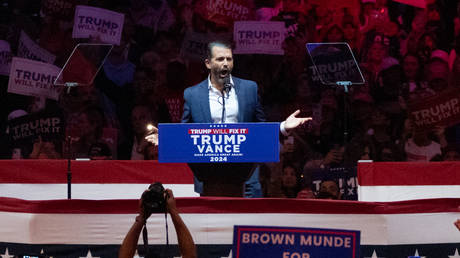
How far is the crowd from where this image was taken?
7875mm

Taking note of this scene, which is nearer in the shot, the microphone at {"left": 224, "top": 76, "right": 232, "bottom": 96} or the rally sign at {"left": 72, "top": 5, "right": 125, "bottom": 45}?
the microphone at {"left": 224, "top": 76, "right": 232, "bottom": 96}

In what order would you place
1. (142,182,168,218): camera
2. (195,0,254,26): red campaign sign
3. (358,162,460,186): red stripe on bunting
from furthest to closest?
1. (195,0,254,26): red campaign sign
2. (358,162,460,186): red stripe on bunting
3. (142,182,168,218): camera

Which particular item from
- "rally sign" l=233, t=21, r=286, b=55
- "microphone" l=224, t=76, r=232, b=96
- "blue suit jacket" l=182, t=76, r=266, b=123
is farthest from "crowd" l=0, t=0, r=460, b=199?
"microphone" l=224, t=76, r=232, b=96

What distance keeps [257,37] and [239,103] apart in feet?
13.7

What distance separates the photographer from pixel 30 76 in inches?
318

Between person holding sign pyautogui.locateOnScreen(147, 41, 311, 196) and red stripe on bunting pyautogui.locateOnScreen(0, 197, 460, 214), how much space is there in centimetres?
23

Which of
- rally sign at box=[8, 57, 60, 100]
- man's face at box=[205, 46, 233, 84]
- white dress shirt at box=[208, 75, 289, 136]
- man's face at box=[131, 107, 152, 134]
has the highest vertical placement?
rally sign at box=[8, 57, 60, 100]

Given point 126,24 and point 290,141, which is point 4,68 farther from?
point 290,141

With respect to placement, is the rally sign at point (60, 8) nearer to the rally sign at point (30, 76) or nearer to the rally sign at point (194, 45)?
the rally sign at point (30, 76)

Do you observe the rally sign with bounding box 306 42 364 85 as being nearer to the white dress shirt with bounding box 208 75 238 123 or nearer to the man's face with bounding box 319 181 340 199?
the man's face with bounding box 319 181 340 199

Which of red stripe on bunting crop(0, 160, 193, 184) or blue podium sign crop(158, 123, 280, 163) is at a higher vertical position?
red stripe on bunting crop(0, 160, 193, 184)

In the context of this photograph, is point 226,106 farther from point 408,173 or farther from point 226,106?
point 408,173

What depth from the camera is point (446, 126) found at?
789 centimetres

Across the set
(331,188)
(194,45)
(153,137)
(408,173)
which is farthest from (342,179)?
(194,45)
